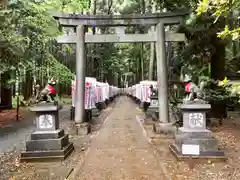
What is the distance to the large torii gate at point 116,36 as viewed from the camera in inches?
424

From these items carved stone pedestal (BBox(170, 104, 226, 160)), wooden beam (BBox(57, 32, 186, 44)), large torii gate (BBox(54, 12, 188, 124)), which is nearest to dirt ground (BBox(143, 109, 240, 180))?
carved stone pedestal (BBox(170, 104, 226, 160))

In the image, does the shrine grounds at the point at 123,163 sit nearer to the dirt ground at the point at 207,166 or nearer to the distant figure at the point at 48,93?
the dirt ground at the point at 207,166

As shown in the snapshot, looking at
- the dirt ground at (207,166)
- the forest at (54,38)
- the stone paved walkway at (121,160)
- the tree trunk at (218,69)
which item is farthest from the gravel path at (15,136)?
the tree trunk at (218,69)

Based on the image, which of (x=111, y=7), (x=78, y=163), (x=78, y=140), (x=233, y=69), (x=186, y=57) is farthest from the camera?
(x=111, y=7)

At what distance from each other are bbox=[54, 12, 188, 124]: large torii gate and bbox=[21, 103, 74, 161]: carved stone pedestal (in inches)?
126

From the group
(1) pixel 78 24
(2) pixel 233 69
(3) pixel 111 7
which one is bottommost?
(2) pixel 233 69

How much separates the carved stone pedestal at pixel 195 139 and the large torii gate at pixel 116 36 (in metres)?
3.41

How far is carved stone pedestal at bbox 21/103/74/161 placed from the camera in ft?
23.7

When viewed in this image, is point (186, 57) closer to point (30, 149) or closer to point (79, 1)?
point (30, 149)

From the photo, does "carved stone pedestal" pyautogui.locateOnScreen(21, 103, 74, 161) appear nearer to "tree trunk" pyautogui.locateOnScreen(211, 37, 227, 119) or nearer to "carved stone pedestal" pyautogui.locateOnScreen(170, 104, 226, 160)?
"carved stone pedestal" pyautogui.locateOnScreen(170, 104, 226, 160)

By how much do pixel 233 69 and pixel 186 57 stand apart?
7.69 metres

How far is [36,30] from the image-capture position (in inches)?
627

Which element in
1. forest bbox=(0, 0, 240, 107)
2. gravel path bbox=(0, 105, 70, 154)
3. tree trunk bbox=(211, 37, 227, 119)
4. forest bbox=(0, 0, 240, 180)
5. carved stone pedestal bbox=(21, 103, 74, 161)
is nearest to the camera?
forest bbox=(0, 0, 240, 180)

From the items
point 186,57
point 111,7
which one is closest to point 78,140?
point 186,57
